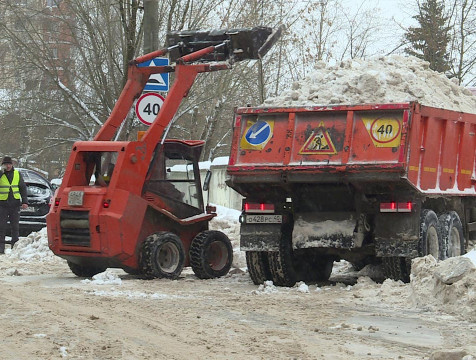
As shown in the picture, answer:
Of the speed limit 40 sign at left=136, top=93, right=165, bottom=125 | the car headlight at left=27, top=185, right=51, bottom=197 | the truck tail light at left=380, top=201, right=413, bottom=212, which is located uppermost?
the speed limit 40 sign at left=136, top=93, right=165, bottom=125

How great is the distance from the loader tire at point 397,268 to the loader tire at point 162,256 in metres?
2.75

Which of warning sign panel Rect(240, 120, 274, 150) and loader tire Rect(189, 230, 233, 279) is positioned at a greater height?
warning sign panel Rect(240, 120, 274, 150)

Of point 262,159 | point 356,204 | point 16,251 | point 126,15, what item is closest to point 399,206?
point 356,204

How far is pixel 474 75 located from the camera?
106 ft

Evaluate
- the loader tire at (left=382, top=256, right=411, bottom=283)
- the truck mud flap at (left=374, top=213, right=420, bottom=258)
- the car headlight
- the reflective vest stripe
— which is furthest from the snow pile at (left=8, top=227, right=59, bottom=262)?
the truck mud flap at (left=374, top=213, right=420, bottom=258)

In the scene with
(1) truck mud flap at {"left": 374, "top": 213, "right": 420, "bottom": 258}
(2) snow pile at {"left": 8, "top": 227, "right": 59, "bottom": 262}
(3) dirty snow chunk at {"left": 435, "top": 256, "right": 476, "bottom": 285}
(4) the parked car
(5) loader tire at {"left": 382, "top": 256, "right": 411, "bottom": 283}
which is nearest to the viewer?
(3) dirty snow chunk at {"left": 435, "top": 256, "right": 476, "bottom": 285}

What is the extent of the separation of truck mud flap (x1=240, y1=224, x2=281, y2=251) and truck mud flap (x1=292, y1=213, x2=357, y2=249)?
275mm

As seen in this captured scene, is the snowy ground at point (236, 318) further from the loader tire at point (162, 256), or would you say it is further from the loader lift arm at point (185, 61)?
the loader lift arm at point (185, 61)

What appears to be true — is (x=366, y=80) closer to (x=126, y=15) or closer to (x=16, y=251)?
(x=16, y=251)

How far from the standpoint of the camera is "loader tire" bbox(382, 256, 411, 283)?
1237cm

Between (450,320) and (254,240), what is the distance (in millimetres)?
3724

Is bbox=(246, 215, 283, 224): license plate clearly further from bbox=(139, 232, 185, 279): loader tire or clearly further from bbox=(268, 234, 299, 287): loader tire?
bbox=(139, 232, 185, 279): loader tire

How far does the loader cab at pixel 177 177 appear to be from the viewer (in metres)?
13.6

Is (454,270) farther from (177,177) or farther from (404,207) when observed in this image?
(177,177)
